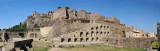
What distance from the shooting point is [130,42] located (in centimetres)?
2330

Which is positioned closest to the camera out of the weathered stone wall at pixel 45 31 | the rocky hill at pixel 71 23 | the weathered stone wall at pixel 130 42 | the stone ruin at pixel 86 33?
the weathered stone wall at pixel 130 42

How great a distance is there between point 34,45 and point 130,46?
14.4 metres

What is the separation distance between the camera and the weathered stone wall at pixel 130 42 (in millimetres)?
22062

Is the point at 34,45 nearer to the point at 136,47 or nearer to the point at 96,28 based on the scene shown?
the point at 96,28

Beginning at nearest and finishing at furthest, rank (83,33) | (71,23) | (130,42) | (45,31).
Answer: (130,42) → (83,33) → (71,23) → (45,31)

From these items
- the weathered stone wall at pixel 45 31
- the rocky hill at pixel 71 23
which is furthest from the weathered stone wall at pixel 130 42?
the weathered stone wall at pixel 45 31

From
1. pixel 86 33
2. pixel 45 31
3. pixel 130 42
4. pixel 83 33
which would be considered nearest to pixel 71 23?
pixel 83 33

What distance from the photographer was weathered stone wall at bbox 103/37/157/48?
22.1 metres

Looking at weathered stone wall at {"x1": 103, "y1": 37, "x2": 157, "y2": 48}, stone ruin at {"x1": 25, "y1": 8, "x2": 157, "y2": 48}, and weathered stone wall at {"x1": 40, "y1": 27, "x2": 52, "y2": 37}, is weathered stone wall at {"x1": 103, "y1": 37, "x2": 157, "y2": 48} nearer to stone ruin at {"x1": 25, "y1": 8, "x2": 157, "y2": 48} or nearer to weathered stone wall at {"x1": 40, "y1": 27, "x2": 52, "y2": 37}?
stone ruin at {"x1": 25, "y1": 8, "x2": 157, "y2": 48}

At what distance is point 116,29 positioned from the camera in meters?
29.6

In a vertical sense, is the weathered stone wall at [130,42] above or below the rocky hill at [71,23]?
below

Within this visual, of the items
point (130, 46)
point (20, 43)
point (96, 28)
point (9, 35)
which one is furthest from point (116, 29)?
point (9, 35)

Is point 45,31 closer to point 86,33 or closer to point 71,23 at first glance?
point 71,23

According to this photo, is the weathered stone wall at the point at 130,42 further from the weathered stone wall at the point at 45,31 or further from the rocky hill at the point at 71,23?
the weathered stone wall at the point at 45,31
